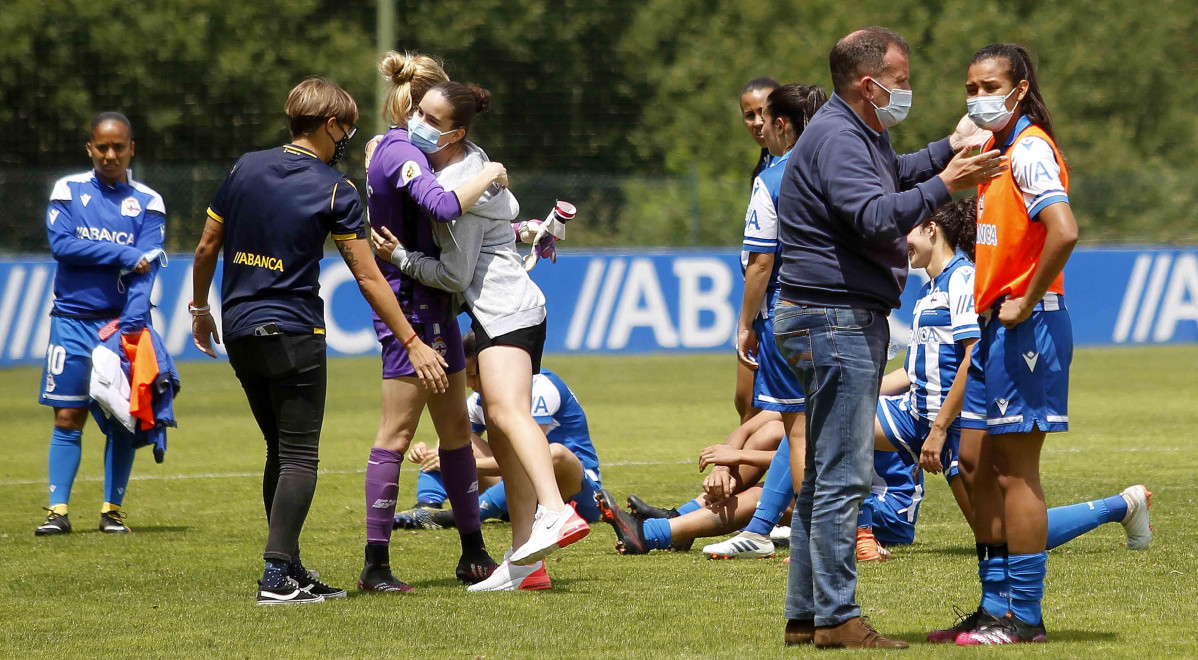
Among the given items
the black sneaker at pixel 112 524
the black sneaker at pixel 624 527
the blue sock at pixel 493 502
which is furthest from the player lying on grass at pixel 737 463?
the black sneaker at pixel 112 524

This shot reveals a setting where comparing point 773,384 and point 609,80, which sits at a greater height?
point 609,80

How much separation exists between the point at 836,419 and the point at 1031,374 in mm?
629

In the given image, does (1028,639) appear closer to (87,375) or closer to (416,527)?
(416,527)

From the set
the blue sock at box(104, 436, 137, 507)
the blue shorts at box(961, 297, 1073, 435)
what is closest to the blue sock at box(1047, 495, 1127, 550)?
the blue shorts at box(961, 297, 1073, 435)

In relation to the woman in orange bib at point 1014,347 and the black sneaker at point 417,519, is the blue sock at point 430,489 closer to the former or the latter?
the black sneaker at point 417,519

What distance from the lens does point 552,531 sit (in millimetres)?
5336

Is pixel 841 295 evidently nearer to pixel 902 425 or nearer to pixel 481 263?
pixel 481 263

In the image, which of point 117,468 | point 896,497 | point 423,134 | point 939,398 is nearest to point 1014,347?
point 939,398

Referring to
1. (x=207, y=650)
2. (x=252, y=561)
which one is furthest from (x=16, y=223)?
(x=207, y=650)

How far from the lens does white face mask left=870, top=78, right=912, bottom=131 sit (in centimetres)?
434

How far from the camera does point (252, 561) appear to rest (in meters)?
6.48

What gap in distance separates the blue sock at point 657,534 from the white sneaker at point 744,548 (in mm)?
257

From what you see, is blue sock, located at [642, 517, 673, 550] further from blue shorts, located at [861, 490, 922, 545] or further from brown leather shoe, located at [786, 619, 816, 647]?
brown leather shoe, located at [786, 619, 816, 647]

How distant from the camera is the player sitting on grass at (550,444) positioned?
725cm
